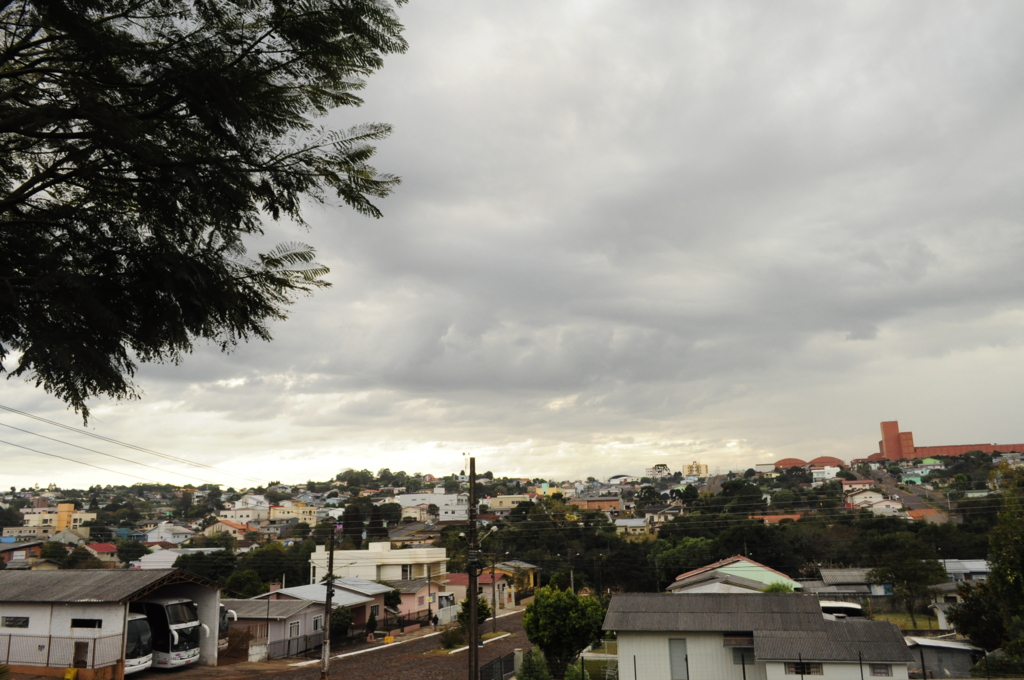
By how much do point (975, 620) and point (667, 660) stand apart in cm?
1639

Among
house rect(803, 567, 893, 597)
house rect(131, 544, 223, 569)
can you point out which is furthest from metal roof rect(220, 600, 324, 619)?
house rect(131, 544, 223, 569)

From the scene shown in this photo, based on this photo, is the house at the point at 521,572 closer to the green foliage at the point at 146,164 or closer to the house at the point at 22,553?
the house at the point at 22,553

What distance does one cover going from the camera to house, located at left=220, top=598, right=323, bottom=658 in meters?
34.6

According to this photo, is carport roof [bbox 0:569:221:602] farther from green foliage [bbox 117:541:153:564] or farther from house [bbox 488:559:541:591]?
green foliage [bbox 117:541:153:564]

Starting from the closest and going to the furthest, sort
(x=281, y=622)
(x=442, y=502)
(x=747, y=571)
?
(x=281, y=622) → (x=747, y=571) → (x=442, y=502)

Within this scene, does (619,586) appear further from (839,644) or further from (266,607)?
(839,644)

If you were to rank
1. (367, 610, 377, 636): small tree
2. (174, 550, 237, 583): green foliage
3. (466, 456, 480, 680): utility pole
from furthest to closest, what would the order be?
(174, 550, 237, 583): green foliage, (367, 610, 377, 636): small tree, (466, 456, 480, 680): utility pole

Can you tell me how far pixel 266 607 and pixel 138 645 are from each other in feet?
30.0

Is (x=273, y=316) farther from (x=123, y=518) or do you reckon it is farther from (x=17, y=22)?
(x=123, y=518)

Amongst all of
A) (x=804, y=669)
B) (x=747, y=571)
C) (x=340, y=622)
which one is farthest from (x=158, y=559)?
(x=804, y=669)

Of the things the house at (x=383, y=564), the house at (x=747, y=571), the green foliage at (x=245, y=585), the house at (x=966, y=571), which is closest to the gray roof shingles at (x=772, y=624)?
the house at (x=747, y=571)

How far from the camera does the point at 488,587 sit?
61.6m

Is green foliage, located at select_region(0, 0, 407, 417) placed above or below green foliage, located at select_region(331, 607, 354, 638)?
above

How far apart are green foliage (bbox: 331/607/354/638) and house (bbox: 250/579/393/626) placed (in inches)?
23.0
